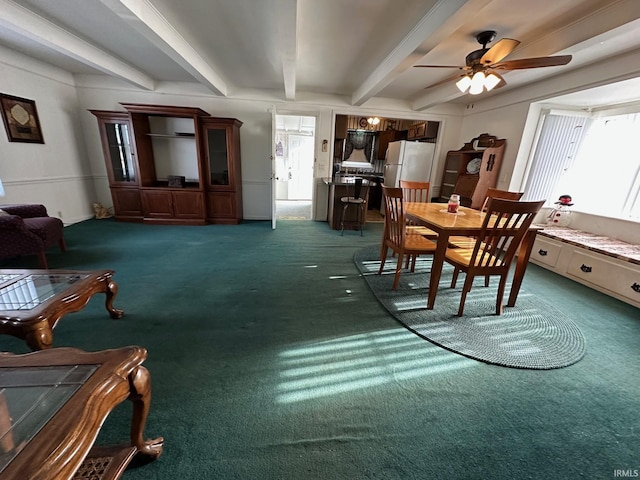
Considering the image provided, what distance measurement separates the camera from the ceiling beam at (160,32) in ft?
6.70

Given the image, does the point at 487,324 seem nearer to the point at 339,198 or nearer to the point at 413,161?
the point at 339,198

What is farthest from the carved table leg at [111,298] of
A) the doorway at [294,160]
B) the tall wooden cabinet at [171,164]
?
the doorway at [294,160]

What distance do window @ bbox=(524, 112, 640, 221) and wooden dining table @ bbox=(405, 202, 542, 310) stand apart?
216cm

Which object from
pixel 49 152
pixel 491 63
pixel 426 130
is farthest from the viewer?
pixel 426 130

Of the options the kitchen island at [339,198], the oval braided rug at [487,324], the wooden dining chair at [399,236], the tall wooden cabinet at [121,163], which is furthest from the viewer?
the kitchen island at [339,198]

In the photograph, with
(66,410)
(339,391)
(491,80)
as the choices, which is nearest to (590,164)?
(491,80)

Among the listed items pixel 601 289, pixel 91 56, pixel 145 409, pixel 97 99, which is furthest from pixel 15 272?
pixel 601 289

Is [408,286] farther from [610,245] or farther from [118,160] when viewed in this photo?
[118,160]

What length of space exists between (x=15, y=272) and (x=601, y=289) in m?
5.40

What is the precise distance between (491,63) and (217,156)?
424 centimetres

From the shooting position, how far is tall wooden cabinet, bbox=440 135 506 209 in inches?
165

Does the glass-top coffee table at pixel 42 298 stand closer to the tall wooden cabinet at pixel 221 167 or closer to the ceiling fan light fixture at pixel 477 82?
the tall wooden cabinet at pixel 221 167

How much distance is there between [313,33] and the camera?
2.69 metres

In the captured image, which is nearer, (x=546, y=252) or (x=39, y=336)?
(x=39, y=336)
